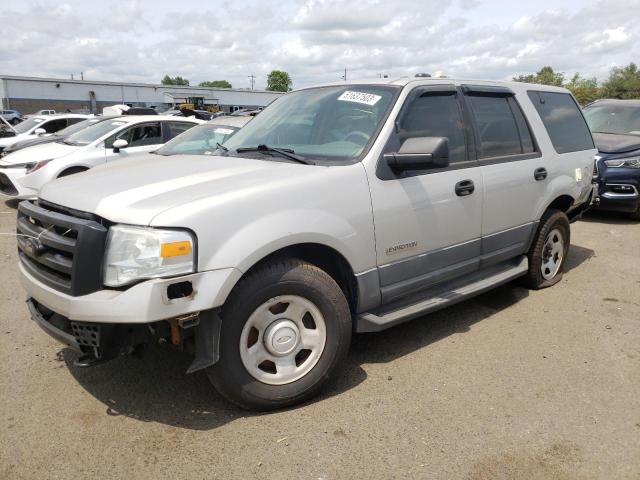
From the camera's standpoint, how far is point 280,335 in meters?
3.00

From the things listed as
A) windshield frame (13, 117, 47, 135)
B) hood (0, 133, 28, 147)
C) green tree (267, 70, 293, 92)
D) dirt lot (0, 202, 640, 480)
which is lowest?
dirt lot (0, 202, 640, 480)

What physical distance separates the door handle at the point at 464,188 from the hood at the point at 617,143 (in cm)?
568

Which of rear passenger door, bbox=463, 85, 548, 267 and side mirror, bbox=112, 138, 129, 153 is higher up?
side mirror, bbox=112, 138, 129, 153

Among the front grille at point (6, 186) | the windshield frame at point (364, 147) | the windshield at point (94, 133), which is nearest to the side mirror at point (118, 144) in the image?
the windshield at point (94, 133)

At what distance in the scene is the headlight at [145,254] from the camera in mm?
2549

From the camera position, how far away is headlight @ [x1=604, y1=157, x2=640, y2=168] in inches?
321

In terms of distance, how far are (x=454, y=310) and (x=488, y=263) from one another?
62cm

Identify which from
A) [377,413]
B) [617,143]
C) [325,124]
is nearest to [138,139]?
[325,124]

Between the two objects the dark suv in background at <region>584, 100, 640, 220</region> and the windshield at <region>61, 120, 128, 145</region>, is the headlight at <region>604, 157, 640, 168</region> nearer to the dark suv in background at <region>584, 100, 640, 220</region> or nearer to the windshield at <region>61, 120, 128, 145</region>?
the dark suv in background at <region>584, 100, 640, 220</region>

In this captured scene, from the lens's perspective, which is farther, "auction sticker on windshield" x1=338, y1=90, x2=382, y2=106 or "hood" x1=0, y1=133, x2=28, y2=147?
"hood" x1=0, y1=133, x2=28, y2=147

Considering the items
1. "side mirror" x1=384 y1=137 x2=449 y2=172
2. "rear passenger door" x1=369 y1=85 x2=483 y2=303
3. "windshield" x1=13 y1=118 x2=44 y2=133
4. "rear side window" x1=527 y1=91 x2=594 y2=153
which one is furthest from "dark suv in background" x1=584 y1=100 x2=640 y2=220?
"windshield" x1=13 y1=118 x2=44 y2=133

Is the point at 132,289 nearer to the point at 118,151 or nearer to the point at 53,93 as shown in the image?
the point at 118,151

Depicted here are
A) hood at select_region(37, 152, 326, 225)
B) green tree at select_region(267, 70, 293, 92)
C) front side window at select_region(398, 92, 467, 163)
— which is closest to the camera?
hood at select_region(37, 152, 326, 225)

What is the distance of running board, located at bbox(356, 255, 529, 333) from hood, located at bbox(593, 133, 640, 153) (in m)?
4.87
